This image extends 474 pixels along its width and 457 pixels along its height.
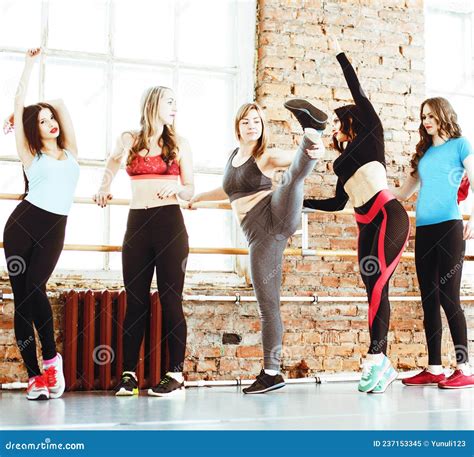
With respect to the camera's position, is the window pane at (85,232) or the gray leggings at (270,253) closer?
the gray leggings at (270,253)

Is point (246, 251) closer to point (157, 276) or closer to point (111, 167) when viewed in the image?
point (157, 276)

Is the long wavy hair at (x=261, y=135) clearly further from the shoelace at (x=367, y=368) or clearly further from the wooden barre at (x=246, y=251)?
the shoelace at (x=367, y=368)

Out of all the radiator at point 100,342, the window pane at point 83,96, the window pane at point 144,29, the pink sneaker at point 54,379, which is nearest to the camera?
the pink sneaker at point 54,379

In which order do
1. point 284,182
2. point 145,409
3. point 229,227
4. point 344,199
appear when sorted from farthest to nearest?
point 229,227 → point 344,199 → point 284,182 → point 145,409

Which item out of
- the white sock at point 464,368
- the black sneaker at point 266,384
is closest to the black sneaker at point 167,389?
the black sneaker at point 266,384

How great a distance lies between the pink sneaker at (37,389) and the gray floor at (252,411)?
0.05m

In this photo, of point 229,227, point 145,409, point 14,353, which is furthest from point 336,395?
point 14,353

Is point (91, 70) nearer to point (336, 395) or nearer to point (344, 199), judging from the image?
point (344, 199)

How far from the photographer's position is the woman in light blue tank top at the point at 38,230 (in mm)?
2760

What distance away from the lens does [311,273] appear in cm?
375

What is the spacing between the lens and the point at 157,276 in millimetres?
2861

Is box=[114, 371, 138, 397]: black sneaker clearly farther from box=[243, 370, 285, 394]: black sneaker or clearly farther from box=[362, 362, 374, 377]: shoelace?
box=[362, 362, 374, 377]: shoelace

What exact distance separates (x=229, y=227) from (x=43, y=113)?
1312 mm

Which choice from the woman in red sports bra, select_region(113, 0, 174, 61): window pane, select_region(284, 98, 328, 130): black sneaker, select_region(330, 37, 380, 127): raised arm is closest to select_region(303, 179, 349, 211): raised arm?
select_region(330, 37, 380, 127): raised arm
